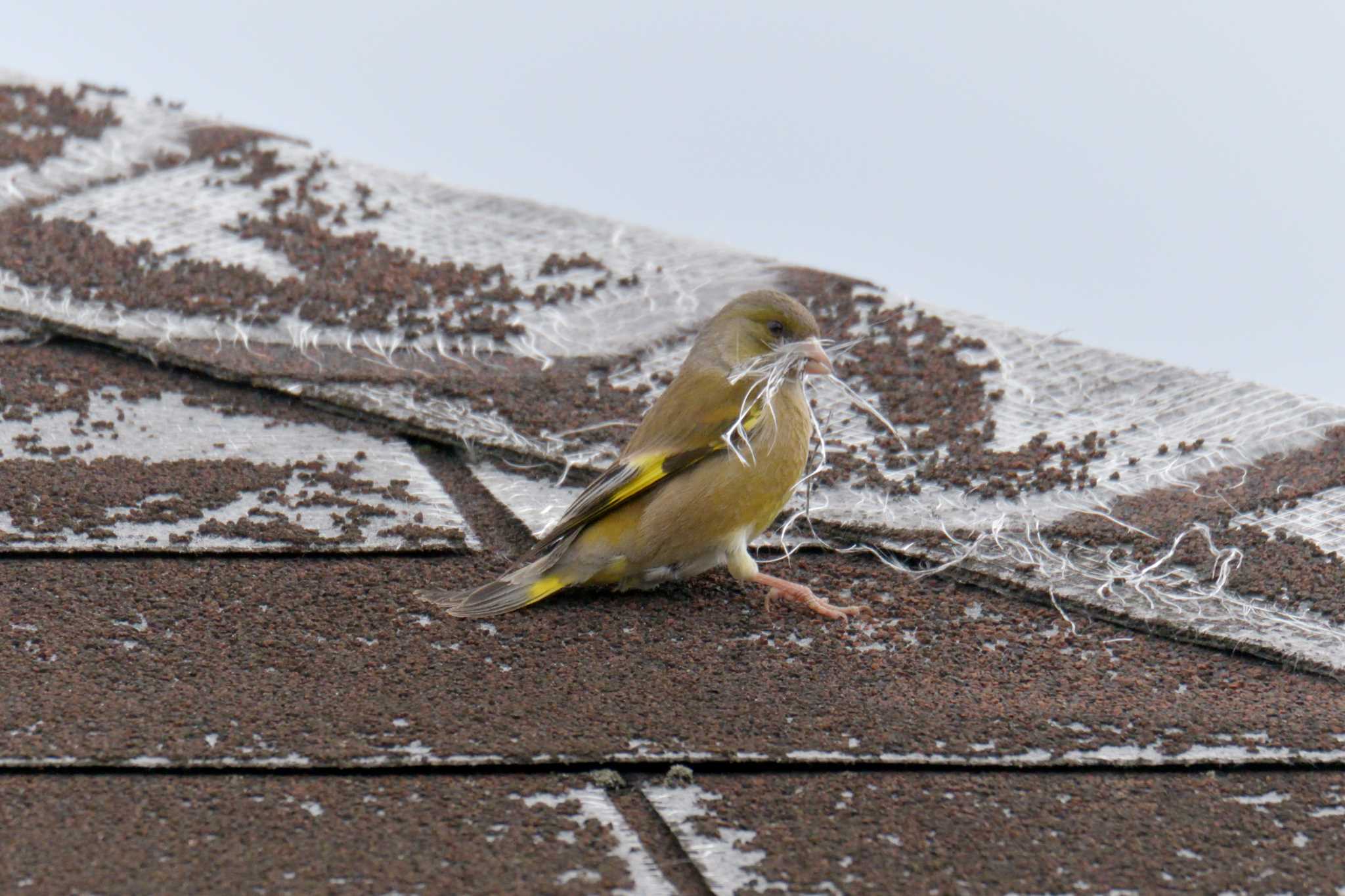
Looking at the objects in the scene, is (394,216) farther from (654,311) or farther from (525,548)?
(525,548)

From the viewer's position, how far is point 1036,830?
232 centimetres

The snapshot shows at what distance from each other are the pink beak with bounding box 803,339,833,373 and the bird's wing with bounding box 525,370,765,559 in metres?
0.19

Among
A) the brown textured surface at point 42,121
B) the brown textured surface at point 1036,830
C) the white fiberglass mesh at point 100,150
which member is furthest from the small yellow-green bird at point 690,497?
the brown textured surface at point 42,121

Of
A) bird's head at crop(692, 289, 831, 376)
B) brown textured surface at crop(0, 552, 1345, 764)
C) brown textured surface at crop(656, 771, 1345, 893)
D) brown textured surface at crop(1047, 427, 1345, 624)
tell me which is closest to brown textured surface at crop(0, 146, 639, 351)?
bird's head at crop(692, 289, 831, 376)

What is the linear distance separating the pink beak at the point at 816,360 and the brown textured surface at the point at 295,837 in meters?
1.49

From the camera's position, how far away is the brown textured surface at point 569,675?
252cm

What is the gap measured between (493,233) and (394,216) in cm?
37

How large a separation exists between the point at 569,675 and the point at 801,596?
62 cm

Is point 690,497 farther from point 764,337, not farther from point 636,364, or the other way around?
point 636,364

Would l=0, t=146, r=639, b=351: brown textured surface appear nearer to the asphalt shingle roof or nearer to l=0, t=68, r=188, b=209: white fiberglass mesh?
the asphalt shingle roof

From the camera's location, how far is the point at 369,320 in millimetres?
4676

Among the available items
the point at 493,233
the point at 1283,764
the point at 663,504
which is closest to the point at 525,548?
the point at 663,504

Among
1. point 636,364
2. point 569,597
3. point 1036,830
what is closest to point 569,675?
point 569,597

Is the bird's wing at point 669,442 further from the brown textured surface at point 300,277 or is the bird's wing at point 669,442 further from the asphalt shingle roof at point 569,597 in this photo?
the brown textured surface at point 300,277
